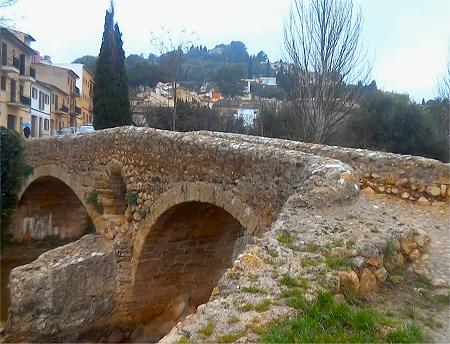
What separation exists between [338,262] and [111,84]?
21.5m

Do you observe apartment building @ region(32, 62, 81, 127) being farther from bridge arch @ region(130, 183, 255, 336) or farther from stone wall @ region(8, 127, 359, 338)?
bridge arch @ region(130, 183, 255, 336)

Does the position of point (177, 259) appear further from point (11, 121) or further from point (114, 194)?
point (11, 121)

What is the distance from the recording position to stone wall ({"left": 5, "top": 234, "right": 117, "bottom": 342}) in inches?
365

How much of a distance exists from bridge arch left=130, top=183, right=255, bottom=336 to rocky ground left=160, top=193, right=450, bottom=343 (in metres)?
4.83

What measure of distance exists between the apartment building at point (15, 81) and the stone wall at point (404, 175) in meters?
26.8

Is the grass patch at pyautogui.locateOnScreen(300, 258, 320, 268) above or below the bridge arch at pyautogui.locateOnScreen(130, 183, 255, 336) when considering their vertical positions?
above

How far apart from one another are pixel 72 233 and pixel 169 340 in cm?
1639

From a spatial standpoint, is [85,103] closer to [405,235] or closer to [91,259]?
[91,259]

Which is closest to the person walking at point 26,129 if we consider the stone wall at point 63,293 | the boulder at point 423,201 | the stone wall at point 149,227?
the stone wall at point 149,227

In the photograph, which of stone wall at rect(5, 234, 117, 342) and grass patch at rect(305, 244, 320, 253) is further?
stone wall at rect(5, 234, 117, 342)

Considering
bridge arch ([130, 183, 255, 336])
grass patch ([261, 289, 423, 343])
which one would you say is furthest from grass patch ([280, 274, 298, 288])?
bridge arch ([130, 183, 255, 336])

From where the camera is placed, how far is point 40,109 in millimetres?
38969

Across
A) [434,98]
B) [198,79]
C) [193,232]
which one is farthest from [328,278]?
[198,79]

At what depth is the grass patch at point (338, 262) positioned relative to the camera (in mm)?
3785
